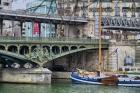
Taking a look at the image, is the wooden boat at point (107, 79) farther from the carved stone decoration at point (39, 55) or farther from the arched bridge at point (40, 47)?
the carved stone decoration at point (39, 55)

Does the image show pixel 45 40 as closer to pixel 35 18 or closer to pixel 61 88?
pixel 61 88

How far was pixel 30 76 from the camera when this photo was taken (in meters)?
103

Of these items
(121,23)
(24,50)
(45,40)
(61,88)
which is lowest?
(61,88)

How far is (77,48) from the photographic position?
361 feet

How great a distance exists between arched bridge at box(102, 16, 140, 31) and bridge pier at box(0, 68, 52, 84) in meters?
30.1

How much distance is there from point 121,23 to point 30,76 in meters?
38.0

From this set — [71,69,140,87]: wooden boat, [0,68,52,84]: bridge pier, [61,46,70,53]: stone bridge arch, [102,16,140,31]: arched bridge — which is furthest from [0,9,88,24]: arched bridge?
[71,69,140,87]: wooden boat

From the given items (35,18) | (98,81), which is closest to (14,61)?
(35,18)

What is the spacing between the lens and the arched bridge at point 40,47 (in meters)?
99.9

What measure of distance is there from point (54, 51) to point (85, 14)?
158 feet

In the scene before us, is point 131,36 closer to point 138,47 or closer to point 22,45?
point 138,47

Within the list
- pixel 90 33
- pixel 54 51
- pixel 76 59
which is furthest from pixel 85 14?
pixel 54 51

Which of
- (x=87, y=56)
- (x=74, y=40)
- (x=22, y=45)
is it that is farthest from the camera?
(x=87, y=56)

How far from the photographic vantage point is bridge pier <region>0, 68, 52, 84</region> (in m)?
103
